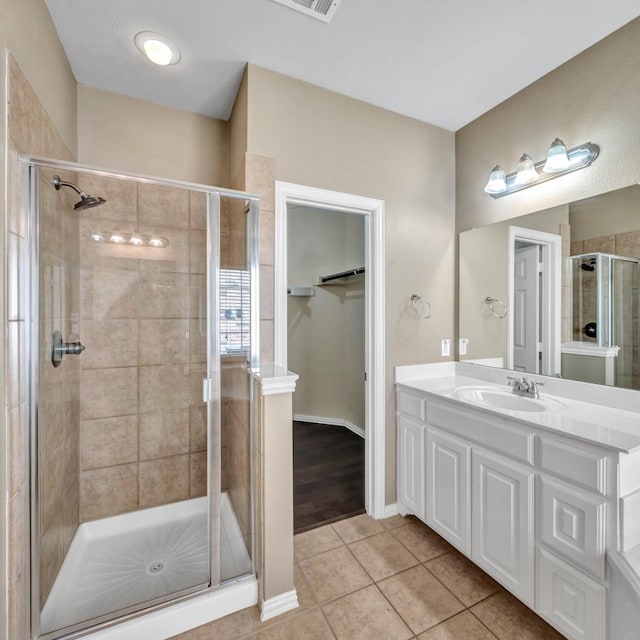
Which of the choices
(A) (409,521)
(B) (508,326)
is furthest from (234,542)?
(B) (508,326)

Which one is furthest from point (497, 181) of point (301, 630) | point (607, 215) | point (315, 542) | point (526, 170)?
point (301, 630)

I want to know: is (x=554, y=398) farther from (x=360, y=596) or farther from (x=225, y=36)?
(x=225, y=36)

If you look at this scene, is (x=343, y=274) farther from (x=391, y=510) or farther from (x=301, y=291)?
(x=391, y=510)

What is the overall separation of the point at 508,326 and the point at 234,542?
1.99 m

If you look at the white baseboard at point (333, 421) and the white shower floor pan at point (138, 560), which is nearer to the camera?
the white shower floor pan at point (138, 560)

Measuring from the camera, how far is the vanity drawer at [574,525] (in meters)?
1.13

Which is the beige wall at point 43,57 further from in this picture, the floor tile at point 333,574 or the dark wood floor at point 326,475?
the dark wood floor at point 326,475

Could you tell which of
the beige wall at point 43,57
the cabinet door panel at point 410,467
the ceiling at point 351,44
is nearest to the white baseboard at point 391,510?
the cabinet door panel at point 410,467

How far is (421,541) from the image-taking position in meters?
1.94

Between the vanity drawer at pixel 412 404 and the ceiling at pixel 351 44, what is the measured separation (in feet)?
6.12

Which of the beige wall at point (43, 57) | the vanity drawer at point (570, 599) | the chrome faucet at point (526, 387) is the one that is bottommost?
the vanity drawer at point (570, 599)

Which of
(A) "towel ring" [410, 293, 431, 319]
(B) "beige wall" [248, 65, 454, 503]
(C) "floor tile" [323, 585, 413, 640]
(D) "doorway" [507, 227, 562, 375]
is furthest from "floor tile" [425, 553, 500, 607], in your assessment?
(A) "towel ring" [410, 293, 431, 319]

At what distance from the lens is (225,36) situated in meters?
1.58

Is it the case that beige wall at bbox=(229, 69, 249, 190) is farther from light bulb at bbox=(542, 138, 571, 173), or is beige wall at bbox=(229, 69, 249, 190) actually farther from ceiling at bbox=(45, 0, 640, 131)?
light bulb at bbox=(542, 138, 571, 173)
